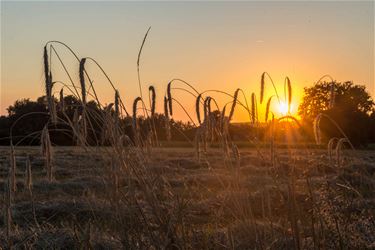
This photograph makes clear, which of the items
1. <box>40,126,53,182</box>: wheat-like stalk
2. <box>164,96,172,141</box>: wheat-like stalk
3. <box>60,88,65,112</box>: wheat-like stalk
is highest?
<box>60,88,65,112</box>: wheat-like stalk

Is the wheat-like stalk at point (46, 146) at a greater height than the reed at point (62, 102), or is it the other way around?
the reed at point (62, 102)

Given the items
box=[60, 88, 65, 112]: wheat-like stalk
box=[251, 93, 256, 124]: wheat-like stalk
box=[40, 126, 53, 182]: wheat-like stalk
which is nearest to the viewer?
box=[60, 88, 65, 112]: wheat-like stalk

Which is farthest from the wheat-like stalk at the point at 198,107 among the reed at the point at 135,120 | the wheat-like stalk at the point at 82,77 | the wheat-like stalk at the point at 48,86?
the wheat-like stalk at the point at 48,86

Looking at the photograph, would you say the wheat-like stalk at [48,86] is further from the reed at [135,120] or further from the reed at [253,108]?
the reed at [253,108]

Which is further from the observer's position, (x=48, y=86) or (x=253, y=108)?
(x=253, y=108)

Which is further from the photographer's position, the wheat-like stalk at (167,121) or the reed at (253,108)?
the reed at (253,108)

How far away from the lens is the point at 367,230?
4.16 m

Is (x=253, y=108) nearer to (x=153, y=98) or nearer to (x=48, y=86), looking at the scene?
(x=153, y=98)

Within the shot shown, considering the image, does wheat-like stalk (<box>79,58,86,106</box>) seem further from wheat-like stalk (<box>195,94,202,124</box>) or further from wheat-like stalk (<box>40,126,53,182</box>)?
wheat-like stalk (<box>195,94,202,124</box>)

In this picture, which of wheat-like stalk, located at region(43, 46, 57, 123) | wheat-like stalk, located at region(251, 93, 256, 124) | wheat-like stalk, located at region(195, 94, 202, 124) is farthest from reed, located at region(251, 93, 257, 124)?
wheat-like stalk, located at region(43, 46, 57, 123)

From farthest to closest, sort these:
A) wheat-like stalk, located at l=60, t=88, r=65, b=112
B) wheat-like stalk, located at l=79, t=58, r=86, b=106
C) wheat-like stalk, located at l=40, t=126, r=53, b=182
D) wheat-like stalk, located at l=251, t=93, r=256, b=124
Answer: wheat-like stalk, located at l=251, t=93, r=256, b=124 < wheat-like stalk, located at l=40, t=126, r=53, b=182 < wheat-like stalk, located at l=60, t=88, r=65, b=112 < wheat-like stalk, located at l=79, t=58, r=86, b=106

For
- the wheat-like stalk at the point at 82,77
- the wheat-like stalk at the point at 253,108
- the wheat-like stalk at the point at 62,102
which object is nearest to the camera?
the wheat-like stalk at the point at 82,77

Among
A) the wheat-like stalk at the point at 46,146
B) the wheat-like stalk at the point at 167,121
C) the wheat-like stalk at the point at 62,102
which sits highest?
the wheat-like stalk at the point at 62,102

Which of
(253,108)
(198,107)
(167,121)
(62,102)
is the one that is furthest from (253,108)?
(62,102)
